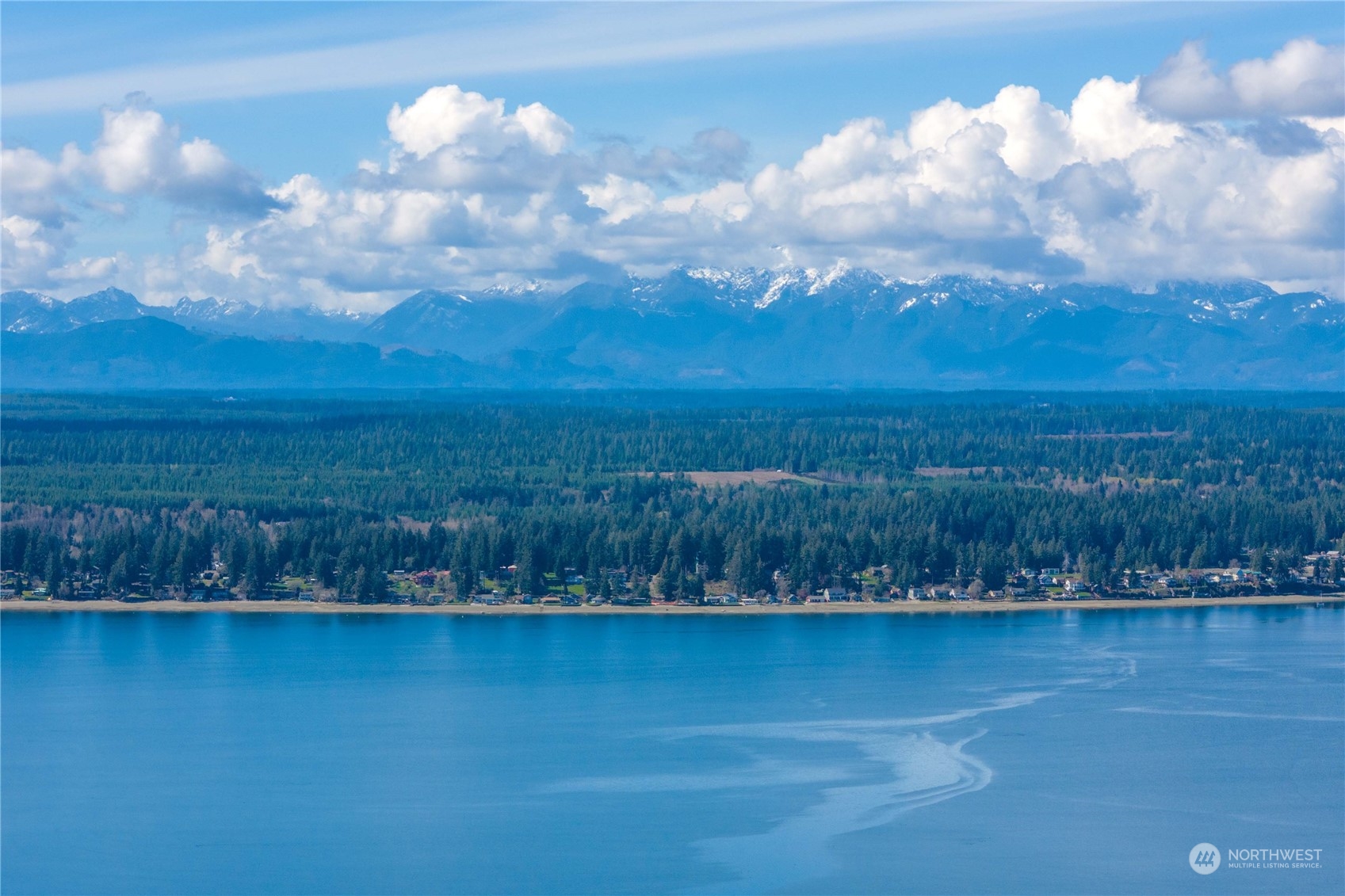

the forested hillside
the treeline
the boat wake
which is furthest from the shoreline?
the boat wake

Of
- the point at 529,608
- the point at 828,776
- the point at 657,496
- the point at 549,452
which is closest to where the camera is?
the point at 828,776

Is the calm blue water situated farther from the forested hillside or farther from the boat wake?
the forested hillside

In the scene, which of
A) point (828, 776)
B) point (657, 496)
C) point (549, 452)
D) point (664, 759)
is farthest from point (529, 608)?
point (549, 452)

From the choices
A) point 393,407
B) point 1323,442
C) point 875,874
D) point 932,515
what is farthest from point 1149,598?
point 393,407

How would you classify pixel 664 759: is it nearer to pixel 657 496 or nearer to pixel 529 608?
pixel 529 608

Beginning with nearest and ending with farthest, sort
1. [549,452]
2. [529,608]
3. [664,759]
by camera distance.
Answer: [664,759], [529,608], [549,452]

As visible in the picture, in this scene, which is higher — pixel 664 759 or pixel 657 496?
pixel 657 496

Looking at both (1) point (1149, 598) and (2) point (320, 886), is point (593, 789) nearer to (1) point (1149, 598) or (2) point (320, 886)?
(2) point (320, 886)
